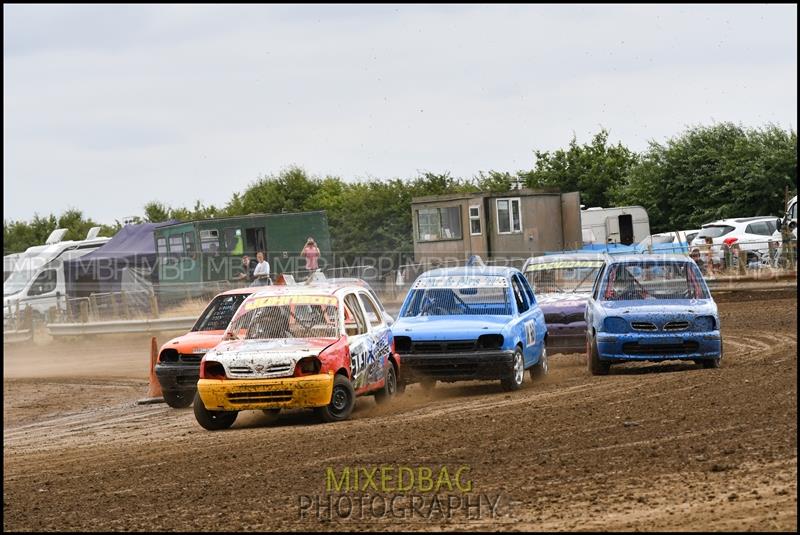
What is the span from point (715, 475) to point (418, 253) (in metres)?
30.5

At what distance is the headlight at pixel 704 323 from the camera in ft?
53.3

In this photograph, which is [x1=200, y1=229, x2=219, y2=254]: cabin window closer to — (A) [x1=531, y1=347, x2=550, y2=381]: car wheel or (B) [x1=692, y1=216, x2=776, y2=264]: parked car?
(B) [x1=692, y1=216, x2=776, y2=264]: parked car

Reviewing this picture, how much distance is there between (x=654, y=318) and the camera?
16.3m

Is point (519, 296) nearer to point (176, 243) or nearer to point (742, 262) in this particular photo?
Result: point (742, 262)

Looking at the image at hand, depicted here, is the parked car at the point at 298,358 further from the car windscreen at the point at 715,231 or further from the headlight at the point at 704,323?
the car windscreen at the point at 715,231

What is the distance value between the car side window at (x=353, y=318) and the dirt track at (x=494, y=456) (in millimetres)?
931

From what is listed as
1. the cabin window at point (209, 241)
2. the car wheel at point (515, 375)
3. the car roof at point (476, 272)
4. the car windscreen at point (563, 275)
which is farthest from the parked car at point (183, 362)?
the cabin window at point (209, 241)

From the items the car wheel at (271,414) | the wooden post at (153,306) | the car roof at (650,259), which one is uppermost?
the car roof at (650,259)

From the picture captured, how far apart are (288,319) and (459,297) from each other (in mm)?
3208

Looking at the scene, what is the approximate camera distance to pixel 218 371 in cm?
1358

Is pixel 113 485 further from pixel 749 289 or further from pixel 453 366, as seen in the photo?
pixel 749 289

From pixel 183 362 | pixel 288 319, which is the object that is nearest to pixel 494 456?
pixel 288 319

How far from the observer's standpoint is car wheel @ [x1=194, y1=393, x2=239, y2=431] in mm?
13719

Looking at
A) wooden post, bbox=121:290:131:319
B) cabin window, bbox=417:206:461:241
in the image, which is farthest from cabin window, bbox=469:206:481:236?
wooden post, bbox=121:290:131:319
